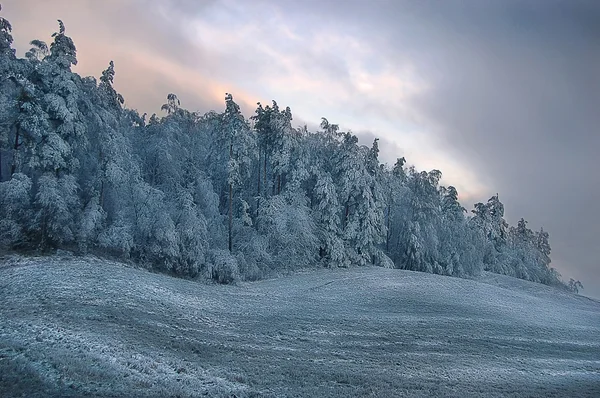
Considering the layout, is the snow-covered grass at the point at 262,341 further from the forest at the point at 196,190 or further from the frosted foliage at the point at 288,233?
the frosted foliage at the point at 288,233

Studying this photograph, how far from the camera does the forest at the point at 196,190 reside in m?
33.2

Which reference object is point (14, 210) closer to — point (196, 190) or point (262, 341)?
point (196, 190)

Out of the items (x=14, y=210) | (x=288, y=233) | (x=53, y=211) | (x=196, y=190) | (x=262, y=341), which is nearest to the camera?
(x=262, y=341)

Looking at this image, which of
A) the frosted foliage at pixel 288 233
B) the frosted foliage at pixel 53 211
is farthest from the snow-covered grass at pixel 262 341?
the frosted foliage at pixel 288 233

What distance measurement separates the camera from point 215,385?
1650cm

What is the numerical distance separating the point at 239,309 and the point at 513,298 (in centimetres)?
2953

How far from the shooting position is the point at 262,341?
2355 cm

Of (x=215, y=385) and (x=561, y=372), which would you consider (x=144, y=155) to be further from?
(x=561, y=372)

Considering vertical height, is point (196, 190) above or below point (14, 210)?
above


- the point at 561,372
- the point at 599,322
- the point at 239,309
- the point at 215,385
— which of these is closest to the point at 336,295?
the point at 239,309

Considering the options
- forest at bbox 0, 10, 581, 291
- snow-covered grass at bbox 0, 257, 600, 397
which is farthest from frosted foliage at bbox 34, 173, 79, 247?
snow-covered grass at bbox 0, 257, 600, 397

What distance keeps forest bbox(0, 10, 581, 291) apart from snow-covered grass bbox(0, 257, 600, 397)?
4.74m

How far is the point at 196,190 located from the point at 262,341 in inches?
1008

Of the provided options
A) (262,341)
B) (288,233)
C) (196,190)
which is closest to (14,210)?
(196,190)
